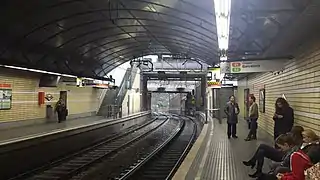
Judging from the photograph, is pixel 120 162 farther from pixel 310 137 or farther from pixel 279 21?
pixel 310 137

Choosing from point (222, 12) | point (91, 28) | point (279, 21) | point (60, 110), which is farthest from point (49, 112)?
point (222, 12)

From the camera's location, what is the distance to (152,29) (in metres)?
20.1

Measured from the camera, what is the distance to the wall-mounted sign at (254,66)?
39.3 ft

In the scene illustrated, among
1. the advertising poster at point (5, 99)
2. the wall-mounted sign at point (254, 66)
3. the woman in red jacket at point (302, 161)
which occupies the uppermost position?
the wall-mounted sign at point (254, 66)

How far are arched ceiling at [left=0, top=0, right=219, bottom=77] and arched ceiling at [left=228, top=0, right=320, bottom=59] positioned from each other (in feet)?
8.32

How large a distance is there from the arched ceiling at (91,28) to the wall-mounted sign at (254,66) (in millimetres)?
2196

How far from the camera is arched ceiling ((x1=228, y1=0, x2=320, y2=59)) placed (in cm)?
695

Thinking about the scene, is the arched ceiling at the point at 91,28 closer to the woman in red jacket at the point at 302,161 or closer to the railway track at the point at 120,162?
the railway track at the point at 120,162

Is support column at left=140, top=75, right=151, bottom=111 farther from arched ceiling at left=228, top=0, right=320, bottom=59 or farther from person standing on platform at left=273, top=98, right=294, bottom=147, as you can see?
person standing on platform at left=273, top=98, right=294, bottom=147

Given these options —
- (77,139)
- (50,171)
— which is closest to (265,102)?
(77,139)

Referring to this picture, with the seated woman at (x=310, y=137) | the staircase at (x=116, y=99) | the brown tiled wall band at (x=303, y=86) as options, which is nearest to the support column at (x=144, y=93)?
the staircase at (x=116, y=99)

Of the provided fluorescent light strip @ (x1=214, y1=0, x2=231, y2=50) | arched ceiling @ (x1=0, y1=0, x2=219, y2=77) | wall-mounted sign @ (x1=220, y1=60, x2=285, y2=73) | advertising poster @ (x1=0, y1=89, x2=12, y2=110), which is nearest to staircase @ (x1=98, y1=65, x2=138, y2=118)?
arched ceiling @ (x1=0, y1=0, x2=219, y2=77)

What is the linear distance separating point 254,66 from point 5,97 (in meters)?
12.4

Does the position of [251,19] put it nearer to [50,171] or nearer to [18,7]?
[50,171]
